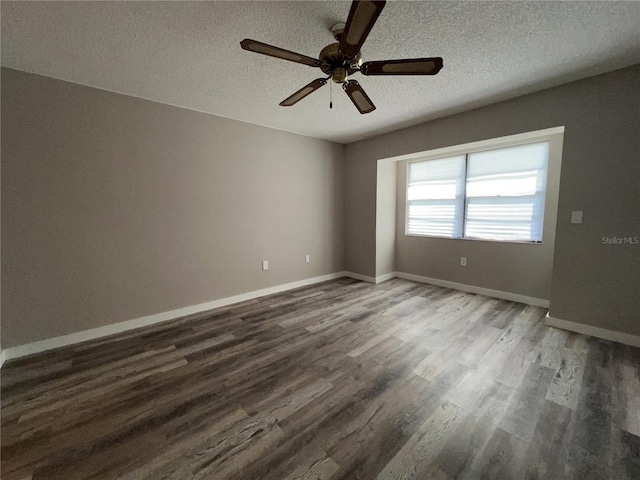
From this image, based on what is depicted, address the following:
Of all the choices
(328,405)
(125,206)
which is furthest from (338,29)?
(125,206)

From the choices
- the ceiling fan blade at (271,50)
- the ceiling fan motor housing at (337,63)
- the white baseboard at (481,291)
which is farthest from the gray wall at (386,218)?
the ceiling fan blade at (271,50)

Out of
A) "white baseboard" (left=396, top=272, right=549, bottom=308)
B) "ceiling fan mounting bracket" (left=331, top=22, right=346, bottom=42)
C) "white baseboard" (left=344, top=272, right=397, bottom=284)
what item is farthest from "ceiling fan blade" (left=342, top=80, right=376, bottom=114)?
"white baseboard" (left=396, top=272, right=549, bottom=308)

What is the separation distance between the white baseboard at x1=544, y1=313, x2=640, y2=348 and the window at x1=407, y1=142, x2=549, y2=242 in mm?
1153

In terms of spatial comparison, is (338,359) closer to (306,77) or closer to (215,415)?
(215,415)

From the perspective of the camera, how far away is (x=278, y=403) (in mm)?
1660

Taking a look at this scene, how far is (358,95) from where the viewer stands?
199cm

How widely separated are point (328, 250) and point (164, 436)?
350 cm

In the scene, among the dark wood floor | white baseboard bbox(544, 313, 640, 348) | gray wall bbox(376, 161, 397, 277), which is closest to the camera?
the dark wood floor

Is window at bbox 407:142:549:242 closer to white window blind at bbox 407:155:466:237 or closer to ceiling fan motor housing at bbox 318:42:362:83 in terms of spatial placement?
white window blind at bbox 407:155:466:237

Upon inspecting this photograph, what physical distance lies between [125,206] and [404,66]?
2927mm

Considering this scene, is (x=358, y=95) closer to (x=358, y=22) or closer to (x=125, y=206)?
(x=358, y=22)

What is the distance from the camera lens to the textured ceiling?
1561 millimetres

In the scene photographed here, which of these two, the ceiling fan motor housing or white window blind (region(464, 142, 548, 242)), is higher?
the ceiling fan motor housing

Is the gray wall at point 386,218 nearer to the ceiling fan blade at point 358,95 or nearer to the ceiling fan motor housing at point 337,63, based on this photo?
the ceiling fan blade at point 358,95
